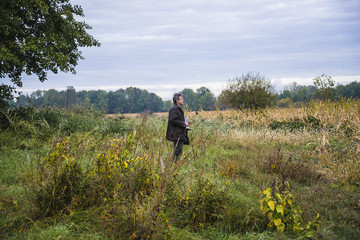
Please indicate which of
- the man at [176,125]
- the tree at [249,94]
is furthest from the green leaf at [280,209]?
the tree at [249,94]

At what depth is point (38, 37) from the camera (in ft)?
33.1

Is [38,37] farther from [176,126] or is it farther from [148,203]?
[148,203]

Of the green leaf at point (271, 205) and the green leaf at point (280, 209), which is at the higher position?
the green leaf at point (271, 205)

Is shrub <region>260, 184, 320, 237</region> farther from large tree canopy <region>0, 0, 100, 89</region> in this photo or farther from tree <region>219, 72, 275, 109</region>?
tree <region>219, 72, 275, 109</region>

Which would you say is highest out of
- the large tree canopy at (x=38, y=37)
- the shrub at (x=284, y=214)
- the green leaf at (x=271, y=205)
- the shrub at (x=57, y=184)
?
the large tree canopy at (x=38, y=37)

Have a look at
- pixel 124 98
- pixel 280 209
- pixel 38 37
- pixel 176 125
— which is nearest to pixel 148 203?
pixel 280 209

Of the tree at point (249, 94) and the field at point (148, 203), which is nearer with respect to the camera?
the field at point (148, 203)

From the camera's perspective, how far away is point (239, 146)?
9898 mm

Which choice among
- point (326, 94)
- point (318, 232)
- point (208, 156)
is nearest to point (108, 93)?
point (326, 94)

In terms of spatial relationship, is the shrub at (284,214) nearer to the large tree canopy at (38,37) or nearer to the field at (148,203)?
the field at (148,203)

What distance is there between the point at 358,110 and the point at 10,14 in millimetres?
16482

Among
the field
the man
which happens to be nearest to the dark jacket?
the man

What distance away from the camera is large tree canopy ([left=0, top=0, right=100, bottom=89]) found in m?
9.02

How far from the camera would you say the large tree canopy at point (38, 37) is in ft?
29.6
